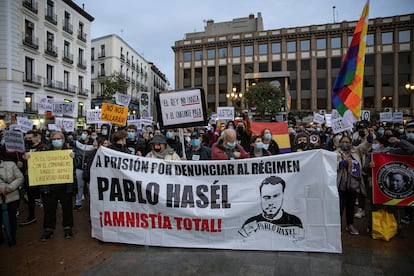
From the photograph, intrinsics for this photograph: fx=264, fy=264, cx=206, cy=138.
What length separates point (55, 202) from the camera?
460 cm

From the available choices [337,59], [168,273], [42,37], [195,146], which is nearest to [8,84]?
[42,37]

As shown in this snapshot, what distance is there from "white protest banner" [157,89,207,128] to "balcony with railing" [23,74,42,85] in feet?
88.0

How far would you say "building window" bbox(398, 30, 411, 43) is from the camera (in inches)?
1609

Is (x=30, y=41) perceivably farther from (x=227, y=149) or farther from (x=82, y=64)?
(x=227, y=149)

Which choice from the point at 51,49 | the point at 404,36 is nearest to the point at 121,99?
the point at 51,49

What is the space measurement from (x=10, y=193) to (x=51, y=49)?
3042 cm

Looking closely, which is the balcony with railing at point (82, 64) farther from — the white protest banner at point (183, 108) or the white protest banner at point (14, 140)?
the white protest banner at point (183, 108)

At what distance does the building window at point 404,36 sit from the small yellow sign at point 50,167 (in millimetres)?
51336

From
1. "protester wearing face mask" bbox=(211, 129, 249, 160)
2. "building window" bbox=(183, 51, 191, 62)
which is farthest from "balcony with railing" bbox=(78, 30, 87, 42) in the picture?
"protester wearing face mask" bbox=(211, 129, 249, 160)

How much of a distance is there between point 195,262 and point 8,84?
27.6 m

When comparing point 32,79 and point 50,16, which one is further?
point 50,16

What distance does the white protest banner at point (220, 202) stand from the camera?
3.86 meters

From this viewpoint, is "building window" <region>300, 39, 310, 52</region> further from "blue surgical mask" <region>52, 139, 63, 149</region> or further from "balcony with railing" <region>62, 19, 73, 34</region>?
"blue surgical mask" <region>52, 139, 63, 149</region>

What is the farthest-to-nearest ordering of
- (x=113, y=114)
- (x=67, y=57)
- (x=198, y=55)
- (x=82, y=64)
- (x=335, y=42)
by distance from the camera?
(x=198, y=55)
(x=335, y=42)
(x=82, y=64)
(x=67, y=57)
(x=113, y=114)
